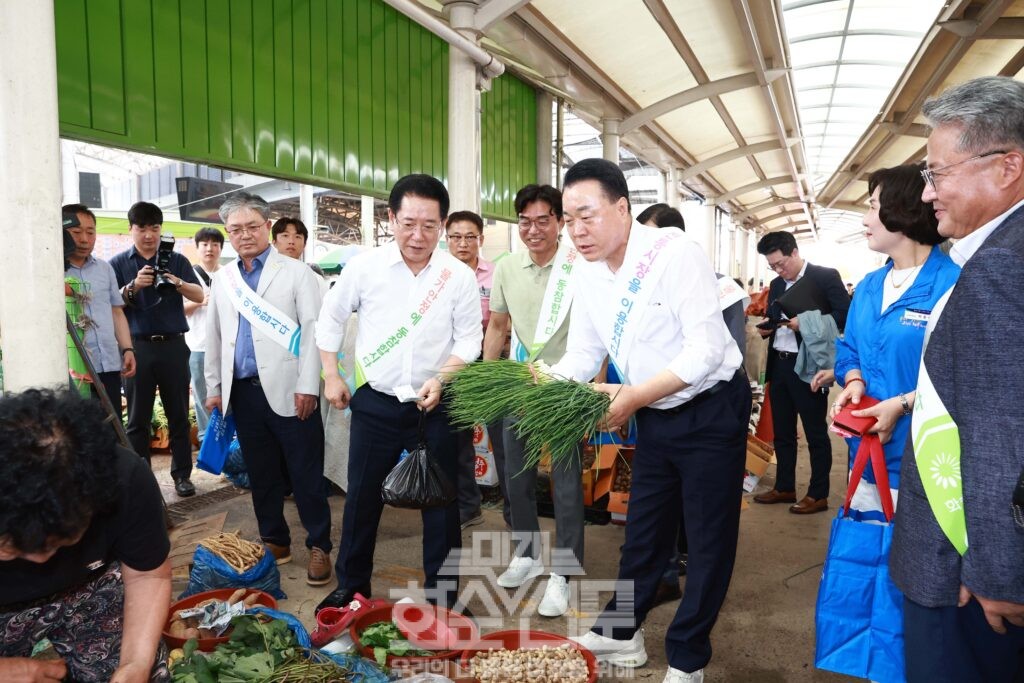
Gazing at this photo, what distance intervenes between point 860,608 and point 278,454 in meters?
2.65

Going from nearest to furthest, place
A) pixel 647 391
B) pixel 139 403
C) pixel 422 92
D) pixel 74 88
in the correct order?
1. pixel 647 391
2. pixel 74 88
3. pixel 139 403
4. pixel 422 92

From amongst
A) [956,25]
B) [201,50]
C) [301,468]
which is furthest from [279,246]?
[956,25]

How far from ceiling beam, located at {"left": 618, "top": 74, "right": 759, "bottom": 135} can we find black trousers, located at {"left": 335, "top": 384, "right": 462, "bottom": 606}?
20.9ft

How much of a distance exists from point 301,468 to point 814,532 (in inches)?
115

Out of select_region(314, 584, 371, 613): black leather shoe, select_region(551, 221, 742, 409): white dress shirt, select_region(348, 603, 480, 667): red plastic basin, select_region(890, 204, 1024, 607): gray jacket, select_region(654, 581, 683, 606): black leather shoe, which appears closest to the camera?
select_region(890, 204, 1024, 607): gray jacket

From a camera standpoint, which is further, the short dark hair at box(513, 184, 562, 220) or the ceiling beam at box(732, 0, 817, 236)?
the ceiling beam at box(732, 0, 817, 236)

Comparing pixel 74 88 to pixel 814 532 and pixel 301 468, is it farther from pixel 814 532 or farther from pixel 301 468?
pixel 814 532

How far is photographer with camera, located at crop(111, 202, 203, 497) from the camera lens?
4406 mm

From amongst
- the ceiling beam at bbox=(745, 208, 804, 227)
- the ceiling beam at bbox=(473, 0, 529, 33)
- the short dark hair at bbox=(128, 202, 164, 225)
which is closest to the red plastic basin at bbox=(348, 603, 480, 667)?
the short dark hair at bbox=(128, 202, 164, 225)

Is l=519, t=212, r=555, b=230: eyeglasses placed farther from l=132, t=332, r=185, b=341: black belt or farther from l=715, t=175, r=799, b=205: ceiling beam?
l=715, t=175, r=799, b=205: ceiling beam

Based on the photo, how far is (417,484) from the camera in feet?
8.56

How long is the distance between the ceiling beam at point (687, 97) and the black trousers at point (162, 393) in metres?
5.75

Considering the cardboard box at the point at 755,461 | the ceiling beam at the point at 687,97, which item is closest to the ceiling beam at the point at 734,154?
the ceiling beam at the point at 687,97

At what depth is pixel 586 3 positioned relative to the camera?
552 centimetres
